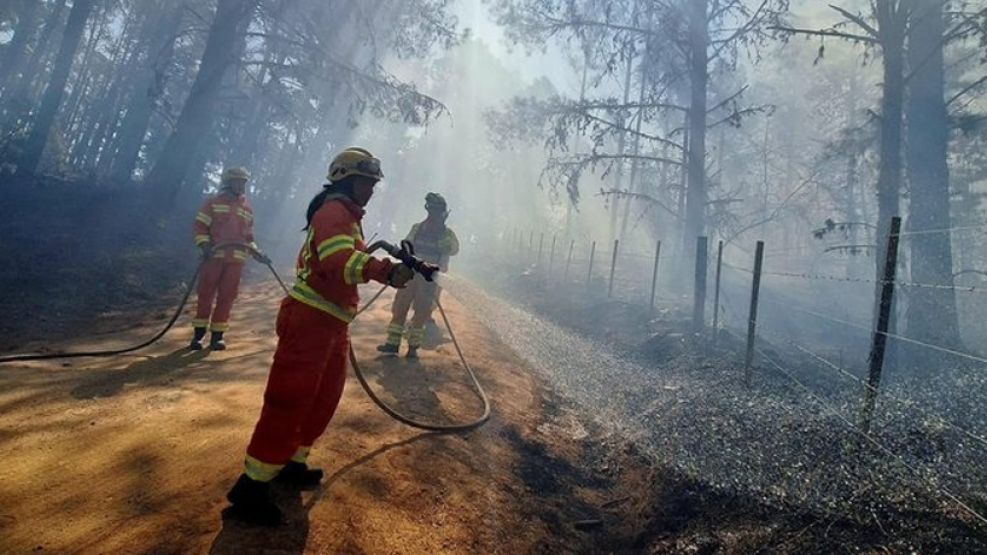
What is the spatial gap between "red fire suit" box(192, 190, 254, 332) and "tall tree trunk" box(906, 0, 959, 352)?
38.8 feet

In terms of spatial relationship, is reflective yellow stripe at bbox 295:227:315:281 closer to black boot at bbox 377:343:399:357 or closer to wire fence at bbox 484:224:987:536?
wire fence at bbox 484:224:987:536

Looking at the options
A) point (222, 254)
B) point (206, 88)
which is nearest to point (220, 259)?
point (222, 254)

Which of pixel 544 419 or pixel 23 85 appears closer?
pixel 544 419

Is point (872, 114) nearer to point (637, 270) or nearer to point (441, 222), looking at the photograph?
point (441, 222)

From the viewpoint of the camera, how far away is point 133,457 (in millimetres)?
3486

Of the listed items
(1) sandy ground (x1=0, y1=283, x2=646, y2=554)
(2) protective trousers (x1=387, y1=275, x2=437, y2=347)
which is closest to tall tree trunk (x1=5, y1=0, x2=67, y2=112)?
(2) protective trousers (x1=387, y1=275, x2=437, y2=347)

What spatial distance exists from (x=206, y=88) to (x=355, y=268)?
15.0 metres

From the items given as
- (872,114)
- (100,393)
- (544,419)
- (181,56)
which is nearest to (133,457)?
(100,393)

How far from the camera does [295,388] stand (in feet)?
10.0

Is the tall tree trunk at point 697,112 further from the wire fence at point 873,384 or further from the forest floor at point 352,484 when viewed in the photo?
the forest floor at point 352,484

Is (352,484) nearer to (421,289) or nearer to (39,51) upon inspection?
(421,289)

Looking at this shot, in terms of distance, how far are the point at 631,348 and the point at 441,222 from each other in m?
6.20

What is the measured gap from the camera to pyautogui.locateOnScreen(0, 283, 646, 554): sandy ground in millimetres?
2865

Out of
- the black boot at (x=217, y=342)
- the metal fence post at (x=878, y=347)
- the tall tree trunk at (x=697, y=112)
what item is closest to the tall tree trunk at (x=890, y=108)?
the tall tree trunk at (x=697, y=112)
